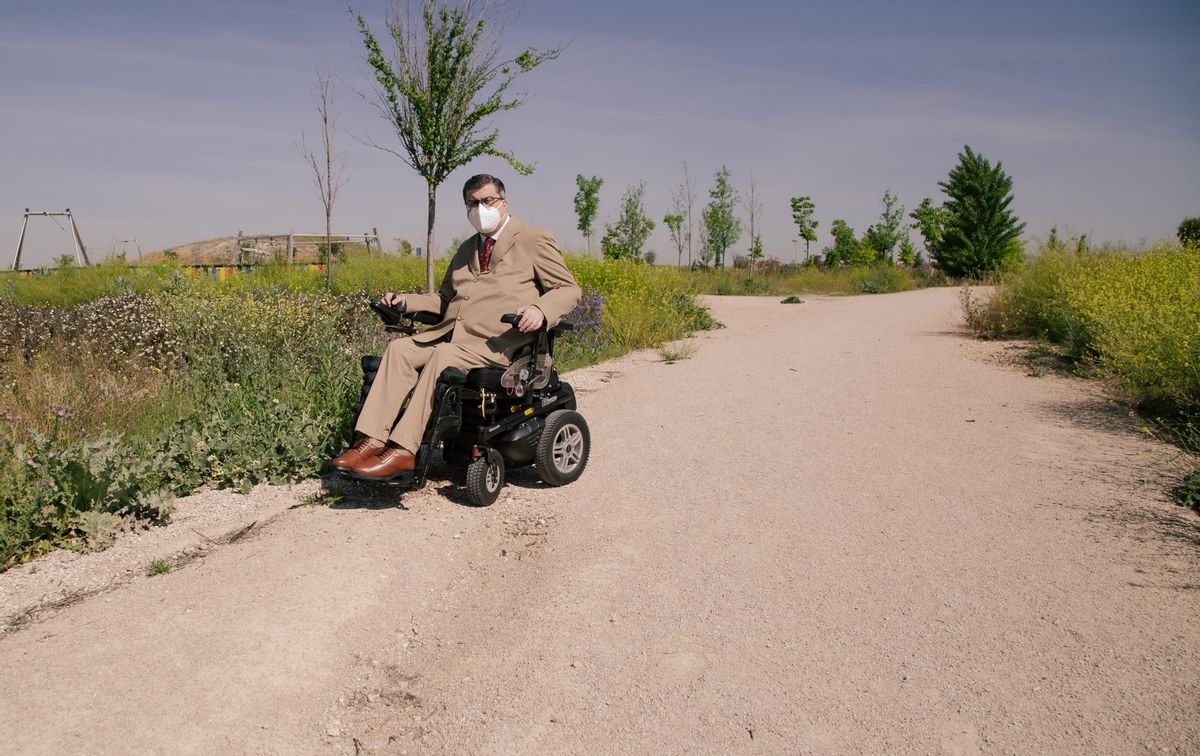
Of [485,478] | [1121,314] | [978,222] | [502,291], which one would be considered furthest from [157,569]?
[978,222]

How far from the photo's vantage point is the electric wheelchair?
4348mm

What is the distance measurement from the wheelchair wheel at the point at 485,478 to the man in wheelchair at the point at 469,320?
39 cm

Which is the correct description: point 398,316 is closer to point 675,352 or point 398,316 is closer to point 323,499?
point 323,499

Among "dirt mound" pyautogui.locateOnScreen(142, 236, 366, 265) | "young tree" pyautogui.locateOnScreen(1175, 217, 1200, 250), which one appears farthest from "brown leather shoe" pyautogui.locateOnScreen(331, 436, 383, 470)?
"young tree" pyautogui.locateOnScreen(1175, 217, 1200, 250)

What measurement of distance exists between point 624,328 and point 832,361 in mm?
2896

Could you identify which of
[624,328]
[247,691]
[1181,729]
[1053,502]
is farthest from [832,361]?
[247,691]

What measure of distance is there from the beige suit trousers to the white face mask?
2.71 feet

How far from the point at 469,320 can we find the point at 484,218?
63cm

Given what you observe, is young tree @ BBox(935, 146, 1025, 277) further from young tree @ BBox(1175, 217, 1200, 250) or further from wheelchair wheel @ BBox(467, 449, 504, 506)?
wheelchair wheel @ BBox(467, 449, 504, 506)

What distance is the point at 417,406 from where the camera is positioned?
14.1 ft

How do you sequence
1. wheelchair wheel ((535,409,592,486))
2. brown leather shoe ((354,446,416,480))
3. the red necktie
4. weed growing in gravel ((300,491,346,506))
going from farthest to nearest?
the red necktie < wheelchair wheel ((535,409,592,486)) < weed growing in gravel ((300,491,346,506)) < brown leather shoe ((354,446,416,480))

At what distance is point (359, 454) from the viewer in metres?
4.29

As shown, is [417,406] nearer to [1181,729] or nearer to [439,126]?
[1181,729]

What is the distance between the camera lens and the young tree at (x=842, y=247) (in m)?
42.6
